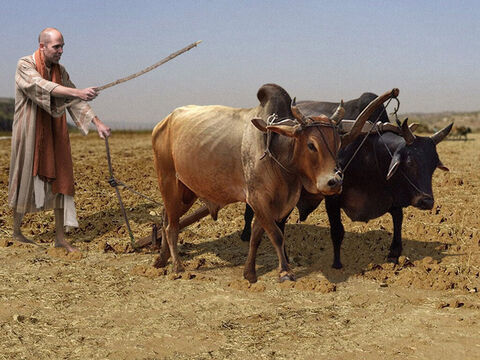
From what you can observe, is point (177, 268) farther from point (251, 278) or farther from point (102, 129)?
point (102, 129)

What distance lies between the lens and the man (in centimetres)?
597

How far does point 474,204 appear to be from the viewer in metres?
8.05

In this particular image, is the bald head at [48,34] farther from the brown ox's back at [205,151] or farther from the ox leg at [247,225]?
the ox leg at [247,225]

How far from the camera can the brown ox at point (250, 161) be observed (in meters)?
4.63

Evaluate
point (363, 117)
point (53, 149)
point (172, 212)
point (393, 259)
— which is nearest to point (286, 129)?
point (363, 117)

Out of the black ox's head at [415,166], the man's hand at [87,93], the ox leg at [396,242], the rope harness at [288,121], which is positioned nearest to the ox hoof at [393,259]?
the ox leg at [396,242]

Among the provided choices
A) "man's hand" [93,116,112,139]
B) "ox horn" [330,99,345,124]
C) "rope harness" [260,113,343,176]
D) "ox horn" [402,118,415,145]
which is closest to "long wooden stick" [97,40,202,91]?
"man's hand" [93,116,112,139]

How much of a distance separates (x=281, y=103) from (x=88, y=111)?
2297mm

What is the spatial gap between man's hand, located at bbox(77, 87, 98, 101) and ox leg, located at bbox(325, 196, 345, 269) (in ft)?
8.51

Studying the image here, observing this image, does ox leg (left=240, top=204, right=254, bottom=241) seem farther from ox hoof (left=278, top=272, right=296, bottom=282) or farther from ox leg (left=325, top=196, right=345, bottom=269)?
ox hoof (left=278, top=272, right=296, bottom=282)

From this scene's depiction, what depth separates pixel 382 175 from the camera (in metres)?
5.49

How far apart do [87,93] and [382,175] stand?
10.1 ft

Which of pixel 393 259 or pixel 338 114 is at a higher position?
pixel 338 114

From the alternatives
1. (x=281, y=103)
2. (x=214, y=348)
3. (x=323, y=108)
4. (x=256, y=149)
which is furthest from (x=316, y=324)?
(x=323, y=108)
